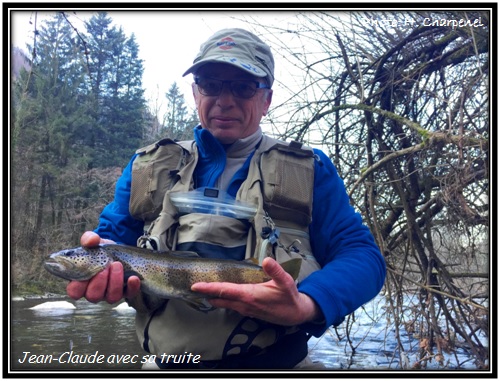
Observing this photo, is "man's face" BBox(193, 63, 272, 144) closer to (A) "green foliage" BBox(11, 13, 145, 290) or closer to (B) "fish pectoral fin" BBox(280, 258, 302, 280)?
(B) "fish pectoral fin" BBox(280, 258, 302, 280)

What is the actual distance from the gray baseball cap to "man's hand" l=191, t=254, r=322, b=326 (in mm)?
882

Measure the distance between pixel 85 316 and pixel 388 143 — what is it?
8.66m

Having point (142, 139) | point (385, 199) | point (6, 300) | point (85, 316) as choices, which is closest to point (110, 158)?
point (142, 139)

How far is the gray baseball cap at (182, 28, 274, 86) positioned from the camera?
84.7 inches

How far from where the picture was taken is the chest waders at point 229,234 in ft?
6.48

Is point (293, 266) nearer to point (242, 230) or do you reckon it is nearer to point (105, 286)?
point (242, 230)

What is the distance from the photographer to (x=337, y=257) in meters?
2.09

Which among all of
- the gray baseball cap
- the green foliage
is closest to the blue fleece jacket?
the gray baseball cap

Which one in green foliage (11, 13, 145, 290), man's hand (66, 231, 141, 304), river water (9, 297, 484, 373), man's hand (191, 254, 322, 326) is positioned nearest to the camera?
man's hand (191, 254, 322, 326)

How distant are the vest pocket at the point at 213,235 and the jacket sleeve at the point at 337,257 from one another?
1.01ft

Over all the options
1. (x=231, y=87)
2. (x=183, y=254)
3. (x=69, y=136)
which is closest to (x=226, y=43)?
(x=231, y=87)

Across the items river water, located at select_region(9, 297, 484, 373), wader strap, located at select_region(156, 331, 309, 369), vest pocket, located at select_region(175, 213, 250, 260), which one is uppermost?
vest pocket, located at select_region(175, 213, 250, 260)

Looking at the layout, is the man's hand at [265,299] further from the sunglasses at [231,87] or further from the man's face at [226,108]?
the sunglasses at [231,87]

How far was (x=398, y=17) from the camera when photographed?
15.0 ft
